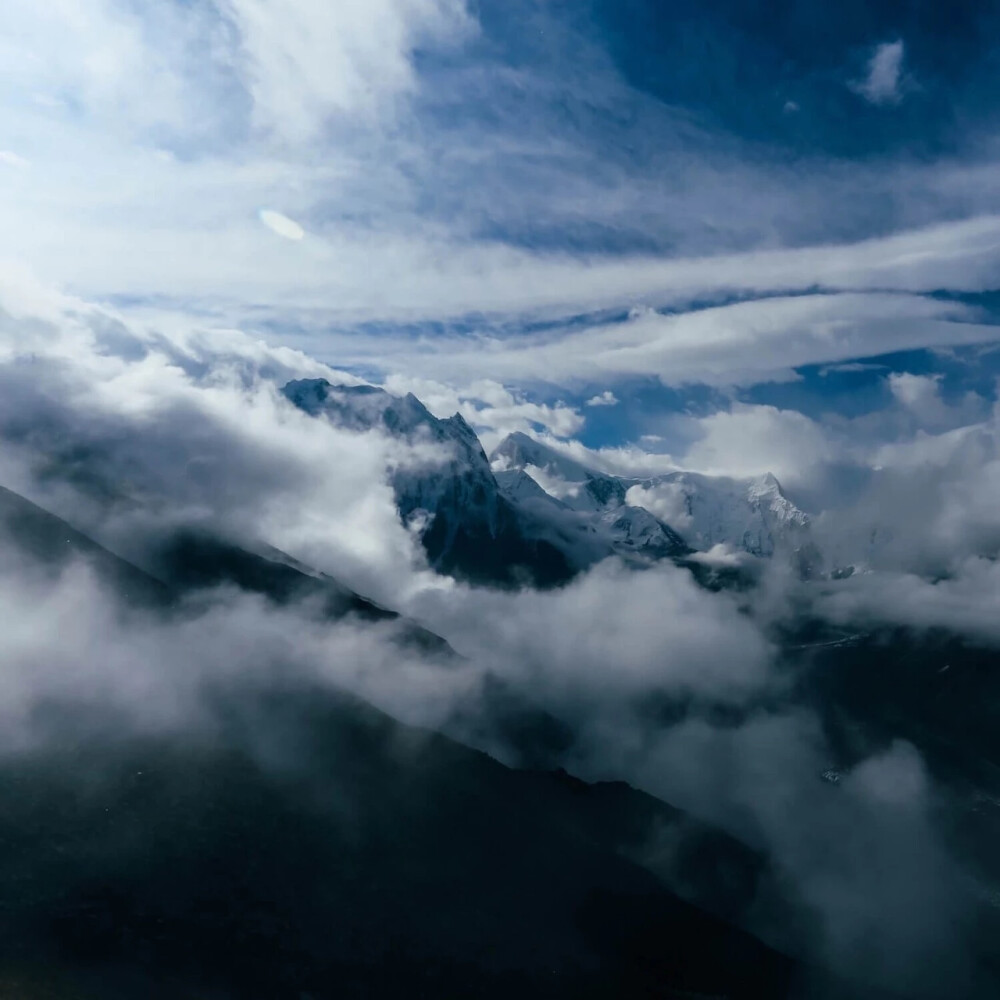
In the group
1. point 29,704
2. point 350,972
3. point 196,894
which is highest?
point 29,704

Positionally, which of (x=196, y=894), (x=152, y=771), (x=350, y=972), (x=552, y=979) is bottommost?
(x=552, y=979)

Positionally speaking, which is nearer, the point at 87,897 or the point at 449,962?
the point at 87,897

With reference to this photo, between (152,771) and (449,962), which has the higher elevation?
(152,771)

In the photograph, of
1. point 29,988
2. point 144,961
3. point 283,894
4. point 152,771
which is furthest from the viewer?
point 152,771

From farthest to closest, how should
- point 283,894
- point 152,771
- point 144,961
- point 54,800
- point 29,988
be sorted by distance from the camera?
1. point 152,771
2. point 283,894
3. point 54,800
4. point 144,961
5. point 29,988

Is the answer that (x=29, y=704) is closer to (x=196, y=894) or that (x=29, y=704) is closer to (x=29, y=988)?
(x=196, y=894)

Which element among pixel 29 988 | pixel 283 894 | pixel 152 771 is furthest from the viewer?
pixel 152 771

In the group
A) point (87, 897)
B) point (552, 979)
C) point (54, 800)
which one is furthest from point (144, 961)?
point (552, 979)

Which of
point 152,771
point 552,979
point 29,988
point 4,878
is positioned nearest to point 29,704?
point 152,771

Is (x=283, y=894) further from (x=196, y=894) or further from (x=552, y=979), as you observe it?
(x=552, y=979)
